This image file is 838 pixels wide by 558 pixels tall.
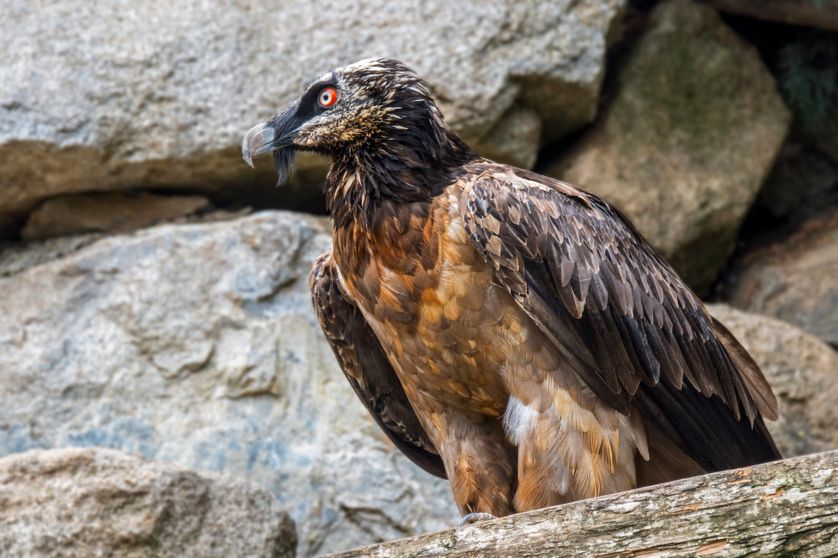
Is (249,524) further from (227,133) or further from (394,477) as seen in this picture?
(227,133)

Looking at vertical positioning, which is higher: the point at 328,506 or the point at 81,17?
the point at 81,17

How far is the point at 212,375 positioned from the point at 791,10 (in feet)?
14.2

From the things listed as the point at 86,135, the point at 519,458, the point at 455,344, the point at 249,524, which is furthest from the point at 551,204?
the point at 86,135

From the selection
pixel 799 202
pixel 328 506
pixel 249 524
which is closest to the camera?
pixel 249 524

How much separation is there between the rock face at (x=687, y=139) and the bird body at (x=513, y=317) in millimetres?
2507

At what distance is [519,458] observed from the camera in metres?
4.41

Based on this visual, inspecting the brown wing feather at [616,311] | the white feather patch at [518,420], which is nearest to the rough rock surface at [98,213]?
the brown wing feather at [616,311]

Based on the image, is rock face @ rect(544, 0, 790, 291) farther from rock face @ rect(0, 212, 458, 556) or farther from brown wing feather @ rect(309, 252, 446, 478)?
brown wing feather @ rect(309, 252, 446, 478)

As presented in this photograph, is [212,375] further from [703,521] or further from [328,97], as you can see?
[703,521]

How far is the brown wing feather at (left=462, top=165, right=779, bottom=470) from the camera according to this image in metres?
4.29

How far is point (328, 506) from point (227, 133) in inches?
86.9

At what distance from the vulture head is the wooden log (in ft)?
12.2

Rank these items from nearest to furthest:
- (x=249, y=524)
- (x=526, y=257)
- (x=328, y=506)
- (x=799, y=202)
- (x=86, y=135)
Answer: (x=526, y=257)
(x=249, y=524)
(x=328, y=506)
(x=86, y=135)
(x=799, y=202)

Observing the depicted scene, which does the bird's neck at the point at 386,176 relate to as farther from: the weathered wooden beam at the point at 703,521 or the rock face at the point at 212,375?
the rock face at the point at 212,375
